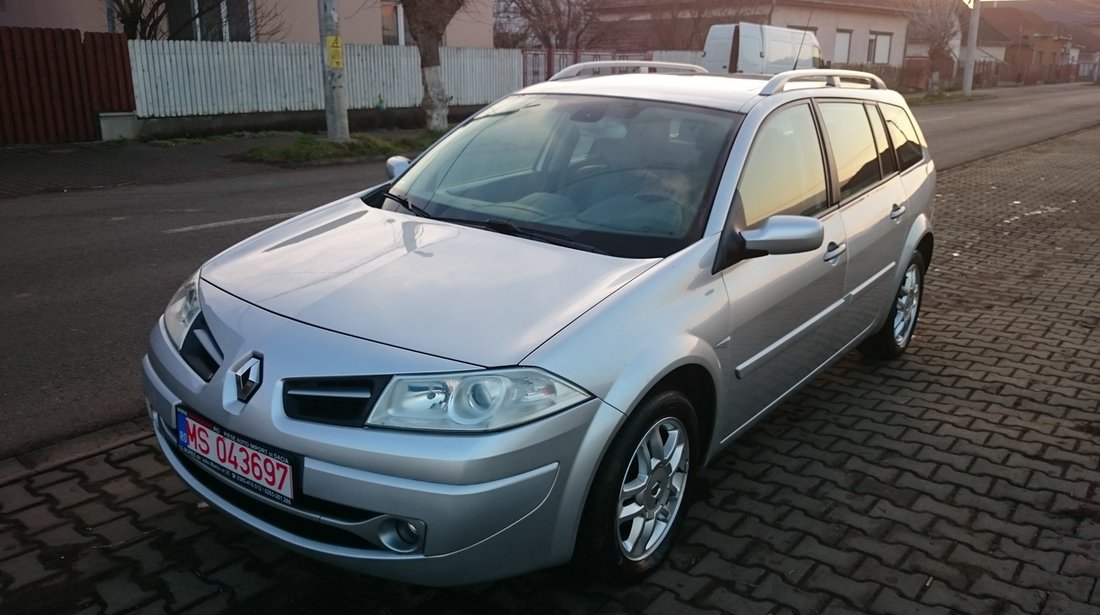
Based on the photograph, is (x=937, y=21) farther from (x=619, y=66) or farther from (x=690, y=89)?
(x=690, y=89)

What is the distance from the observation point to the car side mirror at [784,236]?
11.0ft

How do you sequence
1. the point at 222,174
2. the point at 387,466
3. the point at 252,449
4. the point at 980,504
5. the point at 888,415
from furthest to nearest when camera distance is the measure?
the point at 222,174 → the point at 888,415 → the point at 980,504 → the point at 252,449 → the point at 387,466

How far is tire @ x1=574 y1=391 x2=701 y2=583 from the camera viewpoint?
2.82 metres

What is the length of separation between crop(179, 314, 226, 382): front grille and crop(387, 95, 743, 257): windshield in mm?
1122

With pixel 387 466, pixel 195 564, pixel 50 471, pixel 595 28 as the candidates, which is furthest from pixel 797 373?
pixel 595 28

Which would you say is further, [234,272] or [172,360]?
[234,272]

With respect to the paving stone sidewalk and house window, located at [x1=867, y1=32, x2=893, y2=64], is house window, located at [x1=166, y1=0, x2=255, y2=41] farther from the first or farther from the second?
house window, located at [x1=867, y1=32, x2=893, y2=64]

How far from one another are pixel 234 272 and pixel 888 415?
332 centimetres

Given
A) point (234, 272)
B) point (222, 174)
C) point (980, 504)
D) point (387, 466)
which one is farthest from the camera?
point (222, 174)

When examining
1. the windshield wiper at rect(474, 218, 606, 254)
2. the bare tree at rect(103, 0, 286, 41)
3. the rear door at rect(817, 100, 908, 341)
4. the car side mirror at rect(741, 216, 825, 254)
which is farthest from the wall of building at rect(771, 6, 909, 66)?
the windshield wiper at rect(474, 218, 606, 254)

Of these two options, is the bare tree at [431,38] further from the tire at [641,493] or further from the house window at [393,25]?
the tire at [641,493]

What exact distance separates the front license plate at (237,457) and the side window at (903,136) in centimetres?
A: 402

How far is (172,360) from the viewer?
3.05m

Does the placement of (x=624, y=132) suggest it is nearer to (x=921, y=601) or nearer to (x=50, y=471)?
(x=921, y=601)
